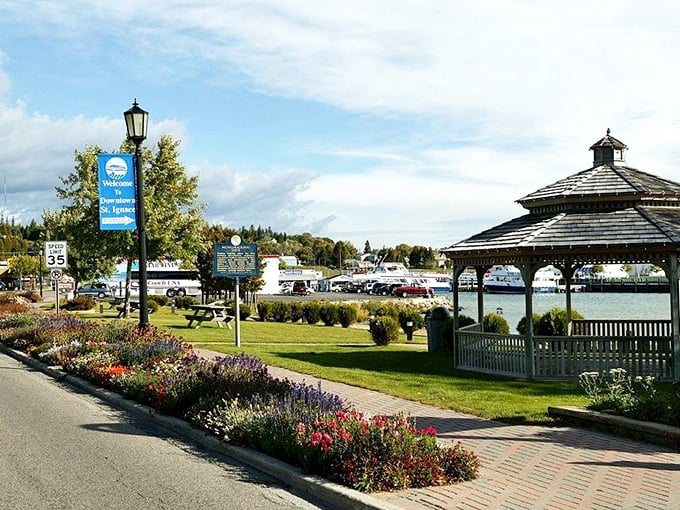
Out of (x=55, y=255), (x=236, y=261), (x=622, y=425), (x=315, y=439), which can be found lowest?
(x=622, y=425)

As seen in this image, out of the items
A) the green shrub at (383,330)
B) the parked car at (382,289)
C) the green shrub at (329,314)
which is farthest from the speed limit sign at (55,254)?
the parked car at (382,289)

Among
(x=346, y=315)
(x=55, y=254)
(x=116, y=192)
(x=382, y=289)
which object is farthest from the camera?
(x=382, y=289)

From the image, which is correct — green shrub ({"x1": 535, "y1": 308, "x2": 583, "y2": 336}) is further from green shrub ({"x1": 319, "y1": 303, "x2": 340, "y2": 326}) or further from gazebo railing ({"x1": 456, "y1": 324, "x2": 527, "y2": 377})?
green shrub ({"x1": 319, "y1": 303, "x2": 340, "y2": 326})

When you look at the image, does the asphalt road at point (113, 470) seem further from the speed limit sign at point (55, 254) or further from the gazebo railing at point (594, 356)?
the speed limit sign at point (55, 254)

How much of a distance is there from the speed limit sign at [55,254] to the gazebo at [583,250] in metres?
14.0

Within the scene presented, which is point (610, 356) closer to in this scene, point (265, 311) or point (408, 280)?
point (265, 311)

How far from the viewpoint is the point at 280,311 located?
42.8 meters

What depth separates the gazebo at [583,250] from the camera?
615 inches

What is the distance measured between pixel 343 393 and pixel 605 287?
313 ft

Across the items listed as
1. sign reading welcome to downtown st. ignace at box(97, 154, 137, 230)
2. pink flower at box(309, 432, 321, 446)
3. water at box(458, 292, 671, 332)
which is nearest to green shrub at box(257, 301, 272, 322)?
water at box(458, 292, 671, 332)

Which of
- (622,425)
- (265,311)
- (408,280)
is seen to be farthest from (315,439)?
(408,280)

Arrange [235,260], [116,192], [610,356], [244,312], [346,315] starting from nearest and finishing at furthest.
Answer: [610,356], [116,192], [235,260], [346,315], [244,312]

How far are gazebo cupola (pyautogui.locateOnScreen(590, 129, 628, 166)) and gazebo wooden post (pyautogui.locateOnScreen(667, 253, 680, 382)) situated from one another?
455cm

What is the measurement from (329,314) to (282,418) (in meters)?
32.2
